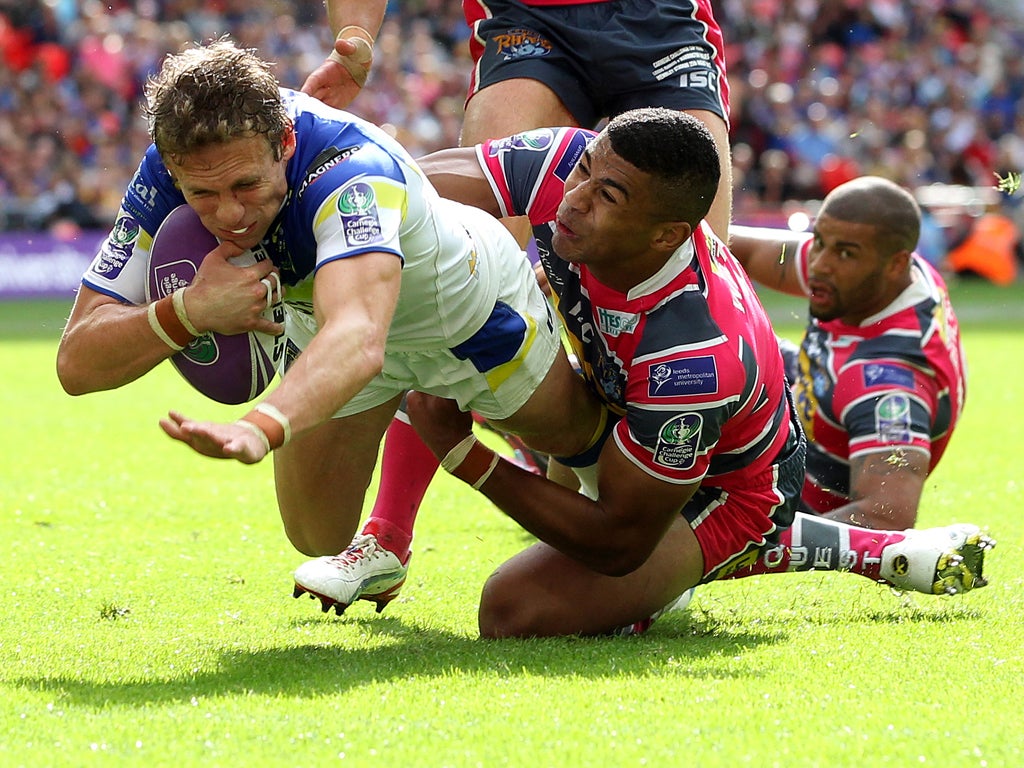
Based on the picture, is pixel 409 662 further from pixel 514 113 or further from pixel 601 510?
pixel 514 113

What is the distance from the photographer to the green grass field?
3359 mm

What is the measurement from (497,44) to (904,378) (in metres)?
2.21

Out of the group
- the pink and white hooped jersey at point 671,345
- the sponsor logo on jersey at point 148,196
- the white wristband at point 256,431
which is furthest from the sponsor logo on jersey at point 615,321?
the white wristband at point 256,431

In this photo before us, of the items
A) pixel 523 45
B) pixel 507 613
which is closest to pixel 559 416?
pixel 507 613

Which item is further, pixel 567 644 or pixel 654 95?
pixel 654 95

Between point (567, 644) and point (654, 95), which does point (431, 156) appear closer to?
point (654, 95)

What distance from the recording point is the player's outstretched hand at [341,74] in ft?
18.1

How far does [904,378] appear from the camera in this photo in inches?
245

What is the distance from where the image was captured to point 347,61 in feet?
18.2

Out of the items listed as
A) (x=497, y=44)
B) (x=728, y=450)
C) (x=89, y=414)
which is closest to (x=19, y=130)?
(x=89, y=414)

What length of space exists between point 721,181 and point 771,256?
133 cm

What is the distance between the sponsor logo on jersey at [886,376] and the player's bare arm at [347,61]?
2468mm

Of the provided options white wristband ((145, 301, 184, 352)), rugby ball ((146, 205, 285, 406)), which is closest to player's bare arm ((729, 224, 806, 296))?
rugby ball ((146, 205, 285, 406))

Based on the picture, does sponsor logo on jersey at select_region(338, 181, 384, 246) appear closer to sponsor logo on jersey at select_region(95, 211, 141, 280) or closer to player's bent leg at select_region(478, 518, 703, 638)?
sponsor logo on jersey at select_region(95, 211, 141, 280)
